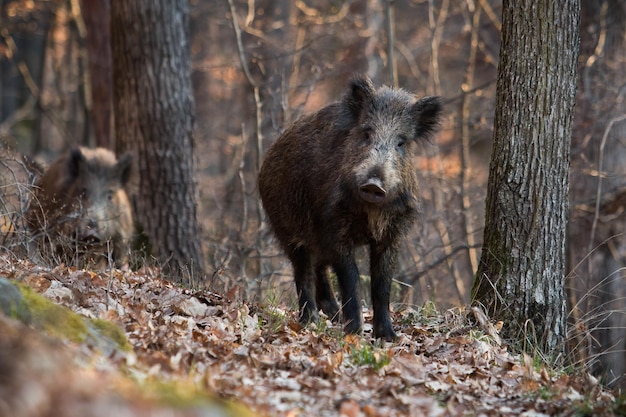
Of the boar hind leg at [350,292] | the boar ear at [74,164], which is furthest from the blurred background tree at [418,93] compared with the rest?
the boar hind leg at [350,292]

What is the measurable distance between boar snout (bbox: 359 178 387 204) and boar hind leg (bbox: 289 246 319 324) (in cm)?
142

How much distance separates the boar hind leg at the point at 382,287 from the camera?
21.7 feet

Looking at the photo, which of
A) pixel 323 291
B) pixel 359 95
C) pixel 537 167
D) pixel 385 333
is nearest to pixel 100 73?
pixel 323 291

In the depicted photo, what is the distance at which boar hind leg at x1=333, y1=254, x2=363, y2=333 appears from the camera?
6.60m

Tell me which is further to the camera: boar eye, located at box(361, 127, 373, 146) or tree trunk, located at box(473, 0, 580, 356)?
boar eye, located at box(361, 127, 373, 146)

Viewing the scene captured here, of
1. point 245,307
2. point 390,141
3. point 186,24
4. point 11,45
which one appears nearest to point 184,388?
point 245,307

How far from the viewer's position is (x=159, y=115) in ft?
33.9

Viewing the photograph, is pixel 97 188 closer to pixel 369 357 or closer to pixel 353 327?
pixel 353 327

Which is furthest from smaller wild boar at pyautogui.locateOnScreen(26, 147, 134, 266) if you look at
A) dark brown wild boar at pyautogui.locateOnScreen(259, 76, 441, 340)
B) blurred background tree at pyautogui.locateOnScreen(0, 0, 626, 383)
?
dark brown wild boar at pyautogui.locateOnScreen(259, 76, 441, 340)

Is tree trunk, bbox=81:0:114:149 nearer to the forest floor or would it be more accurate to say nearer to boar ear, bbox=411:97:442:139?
the forest floor

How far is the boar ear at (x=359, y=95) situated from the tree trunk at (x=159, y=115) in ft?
12.5

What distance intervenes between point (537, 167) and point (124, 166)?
17.8 ft

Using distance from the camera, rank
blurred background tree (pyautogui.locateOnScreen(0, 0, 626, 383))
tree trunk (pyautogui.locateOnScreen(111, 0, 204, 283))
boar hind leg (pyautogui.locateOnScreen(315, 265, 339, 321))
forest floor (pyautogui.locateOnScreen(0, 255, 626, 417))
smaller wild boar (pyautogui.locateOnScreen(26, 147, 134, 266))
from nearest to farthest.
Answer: forest floor (pyautogui.locateOnScreen(0, 255, 626, 417)) → boar hind leg (pyautogui.locateOnScreen(315, 265, 339, 321)) → smaller wild boar (pyautogui.locateOnScreen(26, 147, 134, 266)) → tree trunk (pyautogui.locateOnScreen(111, 0, 204, 283)) → blurred background tree (pyautogui.locateOnScreen(0, 0, 626, 383))

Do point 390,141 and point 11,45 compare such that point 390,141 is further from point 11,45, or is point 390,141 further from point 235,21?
point 11,45
